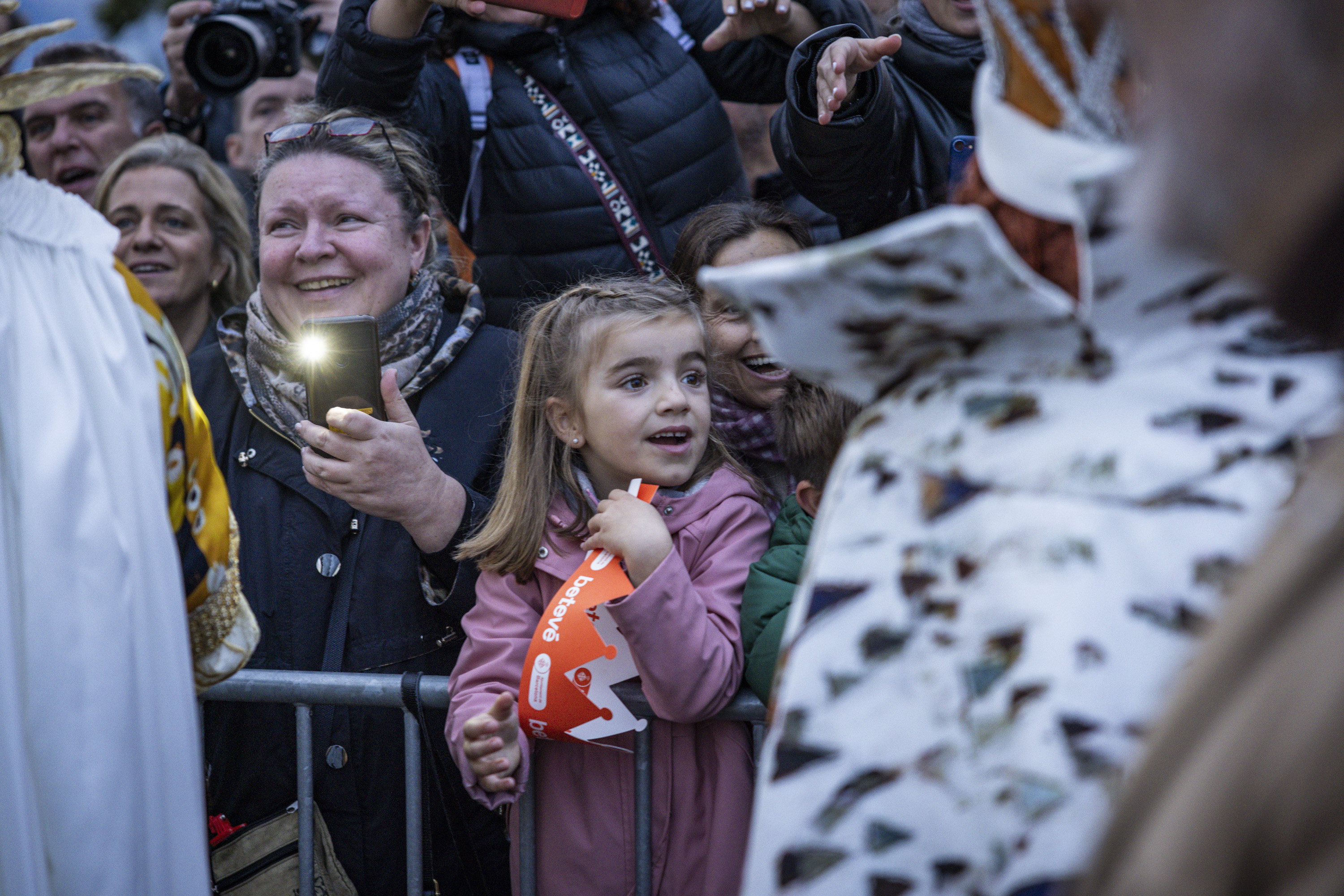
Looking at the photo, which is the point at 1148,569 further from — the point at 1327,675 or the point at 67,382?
the point at 67,382

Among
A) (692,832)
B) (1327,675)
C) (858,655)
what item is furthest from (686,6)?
(1327,675)

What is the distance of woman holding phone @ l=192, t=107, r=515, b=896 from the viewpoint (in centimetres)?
229

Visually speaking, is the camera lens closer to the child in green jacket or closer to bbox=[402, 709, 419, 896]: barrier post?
the child in green jacket

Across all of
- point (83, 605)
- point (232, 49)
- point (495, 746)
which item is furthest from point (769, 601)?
point (232, 49)

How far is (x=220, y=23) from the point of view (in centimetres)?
362

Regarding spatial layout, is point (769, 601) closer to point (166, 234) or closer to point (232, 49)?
point (166, 234)

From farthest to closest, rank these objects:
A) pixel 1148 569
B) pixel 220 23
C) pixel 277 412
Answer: pixel 220 23 < pixel 277 412 < pixel 1148 569

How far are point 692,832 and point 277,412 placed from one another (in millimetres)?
1231

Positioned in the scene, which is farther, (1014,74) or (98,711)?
(98,711)

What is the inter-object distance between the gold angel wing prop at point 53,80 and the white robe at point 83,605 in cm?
11

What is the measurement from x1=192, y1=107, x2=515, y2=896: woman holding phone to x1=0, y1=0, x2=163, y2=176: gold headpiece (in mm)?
816

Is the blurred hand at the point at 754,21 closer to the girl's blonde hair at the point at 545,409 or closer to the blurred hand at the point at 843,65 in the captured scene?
the blurred hand at the point at 843,65

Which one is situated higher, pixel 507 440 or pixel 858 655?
pixel 858 655

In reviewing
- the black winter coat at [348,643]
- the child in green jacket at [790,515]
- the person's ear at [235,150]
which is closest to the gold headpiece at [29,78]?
the black winter coat at [348,643]
